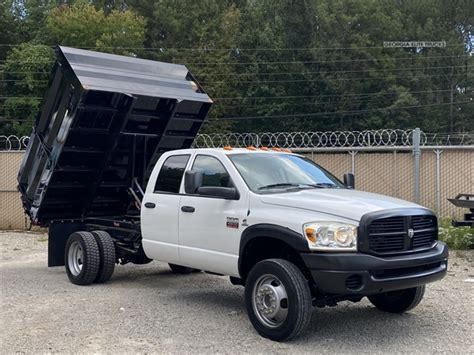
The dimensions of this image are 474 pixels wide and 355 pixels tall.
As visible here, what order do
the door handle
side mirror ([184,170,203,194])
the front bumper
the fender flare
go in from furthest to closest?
the door handle
side mirror ([184,170,203,194])
the fender flare
the front bumper

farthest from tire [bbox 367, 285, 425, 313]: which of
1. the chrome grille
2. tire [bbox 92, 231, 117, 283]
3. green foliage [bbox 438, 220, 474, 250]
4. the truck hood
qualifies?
green foliage [bbox 438, 220, 474, 250]

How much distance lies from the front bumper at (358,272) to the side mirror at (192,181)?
173cm

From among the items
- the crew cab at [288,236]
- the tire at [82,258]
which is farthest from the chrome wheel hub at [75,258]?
the crew cab at [288,236]

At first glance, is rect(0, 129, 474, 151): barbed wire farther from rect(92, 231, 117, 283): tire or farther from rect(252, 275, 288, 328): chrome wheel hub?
rect(252, 275, 288, 328): chrome wheel hub

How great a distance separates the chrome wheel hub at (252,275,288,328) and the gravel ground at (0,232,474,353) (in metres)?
0.24

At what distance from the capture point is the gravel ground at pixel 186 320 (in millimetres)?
5957

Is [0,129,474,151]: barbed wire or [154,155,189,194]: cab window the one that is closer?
[154,155,189,194]: cab window

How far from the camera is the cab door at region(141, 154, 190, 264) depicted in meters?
7.59

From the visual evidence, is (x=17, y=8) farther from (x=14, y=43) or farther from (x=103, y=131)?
(x=103, y=131)

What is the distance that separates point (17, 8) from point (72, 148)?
46040 millimetres

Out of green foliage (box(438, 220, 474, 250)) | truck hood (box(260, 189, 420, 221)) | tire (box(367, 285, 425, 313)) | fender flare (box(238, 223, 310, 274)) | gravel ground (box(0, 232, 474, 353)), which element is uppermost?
truck hood (box(260, 189, 420, 221))

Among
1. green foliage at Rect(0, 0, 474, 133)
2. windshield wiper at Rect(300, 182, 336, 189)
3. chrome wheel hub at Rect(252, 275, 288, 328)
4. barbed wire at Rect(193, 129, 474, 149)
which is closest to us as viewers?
chrome wheel hub at Rect(252, 275, 288, 328)

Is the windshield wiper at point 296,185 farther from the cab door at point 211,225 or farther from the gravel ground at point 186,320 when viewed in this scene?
the gravel ground at point 186,320

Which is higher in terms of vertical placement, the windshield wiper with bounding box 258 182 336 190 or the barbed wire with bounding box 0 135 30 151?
the barbed wire with bounding box 0 135 30 151
